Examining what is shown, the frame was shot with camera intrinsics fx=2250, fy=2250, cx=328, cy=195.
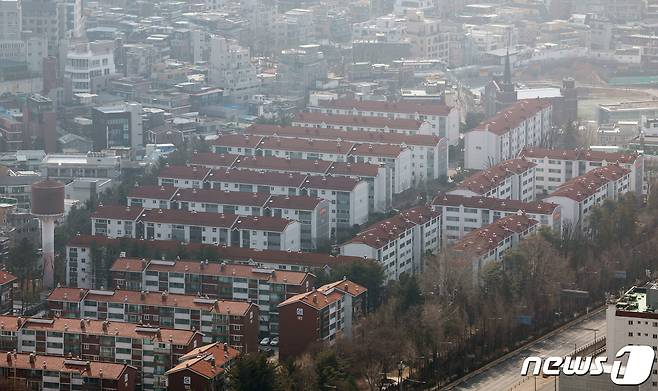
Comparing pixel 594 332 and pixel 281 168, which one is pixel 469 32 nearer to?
pixel 281 168

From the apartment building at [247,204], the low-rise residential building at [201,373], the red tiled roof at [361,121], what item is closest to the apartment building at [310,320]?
the low-rise residential building at [201,373]

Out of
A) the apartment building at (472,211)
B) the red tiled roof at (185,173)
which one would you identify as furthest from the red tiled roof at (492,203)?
the red tiled roof at (185,173)

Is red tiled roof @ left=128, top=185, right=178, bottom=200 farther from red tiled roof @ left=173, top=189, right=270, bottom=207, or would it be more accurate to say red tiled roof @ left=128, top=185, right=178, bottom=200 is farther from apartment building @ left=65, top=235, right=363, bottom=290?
apartment building @ left=65, top=235, right=363, bottom=290

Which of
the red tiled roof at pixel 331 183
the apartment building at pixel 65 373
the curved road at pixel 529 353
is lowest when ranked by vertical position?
the curved road at pixel 529 353

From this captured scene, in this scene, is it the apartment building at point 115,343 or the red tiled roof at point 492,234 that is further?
the red tiled roof at point 492,234

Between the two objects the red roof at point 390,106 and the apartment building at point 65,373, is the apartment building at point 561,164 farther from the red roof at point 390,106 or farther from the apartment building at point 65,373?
the apartment building at point 65,373

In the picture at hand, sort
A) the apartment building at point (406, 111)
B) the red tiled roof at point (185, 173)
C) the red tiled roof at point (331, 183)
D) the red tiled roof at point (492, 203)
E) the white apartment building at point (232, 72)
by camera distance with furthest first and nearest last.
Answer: the white apartment building at point (232, 72) → the apartment building at point (406, 111) → the red tiled roof at point (185, 173) → the red tiled roof at point (331, 183) → the red tiled roof at point (492, 203)

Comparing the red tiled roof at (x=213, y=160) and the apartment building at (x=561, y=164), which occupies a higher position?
the red tiled roof at (x=213, y=160)

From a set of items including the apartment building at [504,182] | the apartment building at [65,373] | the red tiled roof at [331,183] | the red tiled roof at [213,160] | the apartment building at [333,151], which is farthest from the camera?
the apartment building at [333,151]
